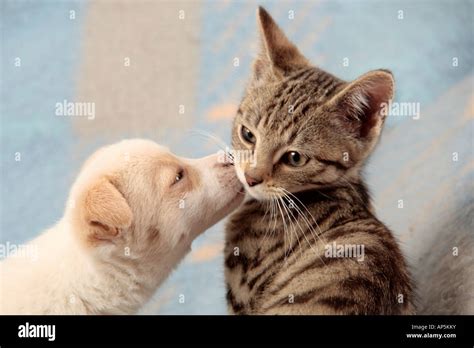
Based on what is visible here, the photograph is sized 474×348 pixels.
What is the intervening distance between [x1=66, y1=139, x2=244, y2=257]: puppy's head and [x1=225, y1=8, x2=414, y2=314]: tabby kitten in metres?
0.13

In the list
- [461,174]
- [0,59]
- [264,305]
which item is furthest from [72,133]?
[461,174]

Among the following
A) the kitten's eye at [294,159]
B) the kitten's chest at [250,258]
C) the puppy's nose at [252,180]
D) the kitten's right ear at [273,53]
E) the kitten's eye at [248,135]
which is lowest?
the kitten's chest at [250,258]

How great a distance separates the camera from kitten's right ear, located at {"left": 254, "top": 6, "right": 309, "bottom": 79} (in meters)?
2.81

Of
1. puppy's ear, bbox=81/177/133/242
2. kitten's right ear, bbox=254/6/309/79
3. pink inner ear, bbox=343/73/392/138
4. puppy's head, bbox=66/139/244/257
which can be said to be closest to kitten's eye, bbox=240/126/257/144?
puppy's head, bbox=66/139/244/257

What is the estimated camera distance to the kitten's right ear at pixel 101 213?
237cm

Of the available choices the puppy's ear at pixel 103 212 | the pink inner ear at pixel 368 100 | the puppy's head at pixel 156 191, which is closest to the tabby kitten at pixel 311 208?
the pink inner ear at pixel 368 100

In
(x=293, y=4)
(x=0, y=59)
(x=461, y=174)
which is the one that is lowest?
(x=461, y=174)

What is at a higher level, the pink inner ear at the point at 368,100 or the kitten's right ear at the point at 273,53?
the kitten's right ear at the point at 273,53

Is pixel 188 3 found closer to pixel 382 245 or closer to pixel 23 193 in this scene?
pixel 23 193

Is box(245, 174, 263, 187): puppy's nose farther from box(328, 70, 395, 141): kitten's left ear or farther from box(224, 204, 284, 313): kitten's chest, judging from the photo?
box(328, 70, 395, 141): kitten's left ear

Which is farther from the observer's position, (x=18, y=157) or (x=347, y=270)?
(x=18, y=157)

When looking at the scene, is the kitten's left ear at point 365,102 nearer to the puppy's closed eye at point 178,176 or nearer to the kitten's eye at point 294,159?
the kitten's eye at point 294,159

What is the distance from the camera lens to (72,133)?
128 inches
